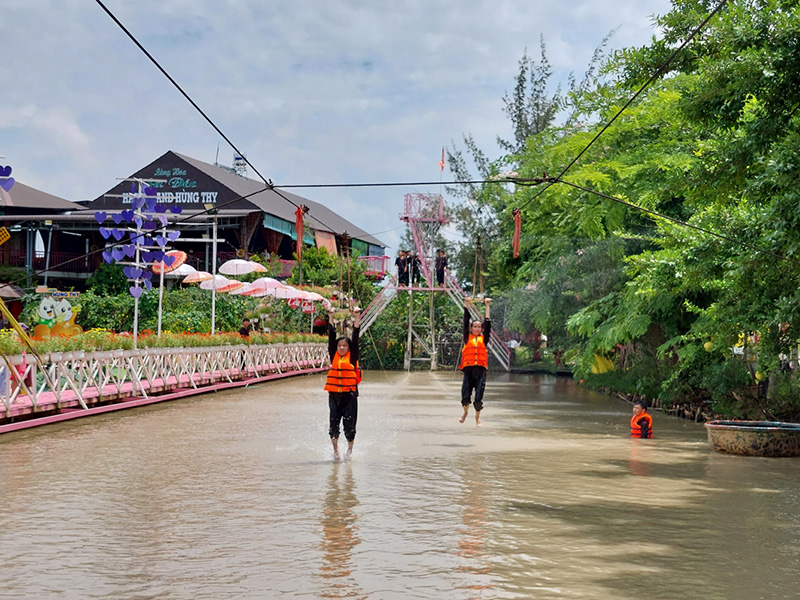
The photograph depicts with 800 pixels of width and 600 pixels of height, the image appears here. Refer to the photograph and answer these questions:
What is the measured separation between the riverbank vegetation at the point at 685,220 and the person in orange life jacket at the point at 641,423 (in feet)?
5.96

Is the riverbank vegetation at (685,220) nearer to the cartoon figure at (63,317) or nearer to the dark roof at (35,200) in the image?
the cartoon figure at (63,317)

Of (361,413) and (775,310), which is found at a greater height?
(775,310)

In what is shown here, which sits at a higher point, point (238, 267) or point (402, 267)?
point (402, 267)

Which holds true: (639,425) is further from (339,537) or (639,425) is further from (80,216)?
(80,216)

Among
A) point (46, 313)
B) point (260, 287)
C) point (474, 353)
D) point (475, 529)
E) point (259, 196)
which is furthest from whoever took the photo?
point (259, 196)

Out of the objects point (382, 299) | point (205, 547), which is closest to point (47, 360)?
point (205, 547)

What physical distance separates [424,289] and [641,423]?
1002 inches

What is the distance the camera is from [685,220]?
22.3 m

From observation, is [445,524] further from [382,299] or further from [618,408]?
[382,299]

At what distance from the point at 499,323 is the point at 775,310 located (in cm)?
3433

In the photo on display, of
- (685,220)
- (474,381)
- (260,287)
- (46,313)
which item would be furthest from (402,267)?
(474,381)

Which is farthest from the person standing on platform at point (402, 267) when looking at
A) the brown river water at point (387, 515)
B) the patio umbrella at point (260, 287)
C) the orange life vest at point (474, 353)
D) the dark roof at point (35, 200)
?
the orange life vest at point (474, 353)

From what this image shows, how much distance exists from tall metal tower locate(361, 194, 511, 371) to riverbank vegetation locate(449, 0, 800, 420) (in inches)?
199

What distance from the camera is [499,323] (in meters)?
47.3
